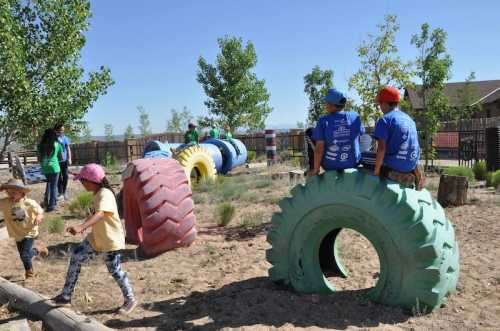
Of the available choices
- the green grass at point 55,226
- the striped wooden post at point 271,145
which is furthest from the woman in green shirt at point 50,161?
the striped wooden post at point 271,145

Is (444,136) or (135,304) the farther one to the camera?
(444,136)

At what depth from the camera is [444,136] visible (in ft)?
77.5

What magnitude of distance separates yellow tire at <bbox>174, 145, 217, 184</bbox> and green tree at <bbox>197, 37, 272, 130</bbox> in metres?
17.1

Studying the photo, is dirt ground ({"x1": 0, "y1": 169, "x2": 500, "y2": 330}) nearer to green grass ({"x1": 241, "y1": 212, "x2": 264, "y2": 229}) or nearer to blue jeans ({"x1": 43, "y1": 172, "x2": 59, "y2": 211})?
green grass ({"x1": 241, "y1": 212, "x2": 264, "y2": 229})

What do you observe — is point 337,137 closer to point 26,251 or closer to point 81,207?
point 26,251

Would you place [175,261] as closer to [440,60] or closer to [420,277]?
[420,277]

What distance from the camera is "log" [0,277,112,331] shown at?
11.2 ft

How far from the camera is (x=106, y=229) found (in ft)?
13.0

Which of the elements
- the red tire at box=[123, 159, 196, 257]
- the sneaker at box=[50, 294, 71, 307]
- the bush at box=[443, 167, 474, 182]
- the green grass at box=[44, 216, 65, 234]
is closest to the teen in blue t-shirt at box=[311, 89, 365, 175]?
the red tire at box=[123, 159, 196, 257]

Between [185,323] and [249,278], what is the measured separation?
118 cm

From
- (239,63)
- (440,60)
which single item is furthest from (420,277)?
(239,63)

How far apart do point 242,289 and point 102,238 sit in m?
1.35

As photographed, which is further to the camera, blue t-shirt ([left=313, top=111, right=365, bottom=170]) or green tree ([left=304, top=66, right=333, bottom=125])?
green tree ([left=304, top=66, right=333, bottom=125])

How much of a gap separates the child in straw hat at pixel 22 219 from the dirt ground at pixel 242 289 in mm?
277
